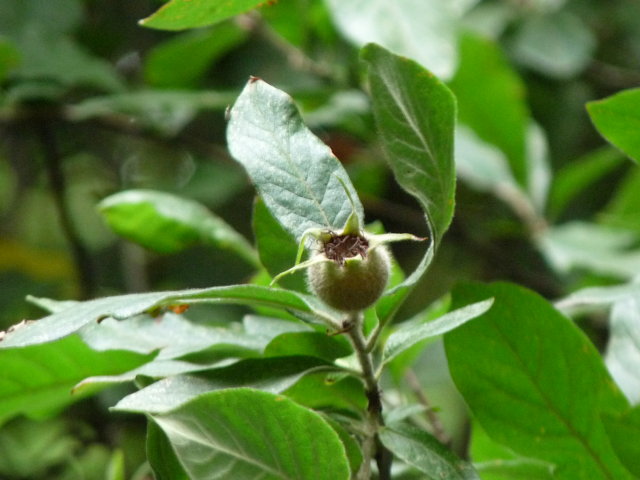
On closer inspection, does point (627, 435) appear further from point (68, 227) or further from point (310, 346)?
point (68, 227)

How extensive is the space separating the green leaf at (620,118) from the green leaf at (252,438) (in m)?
0.35

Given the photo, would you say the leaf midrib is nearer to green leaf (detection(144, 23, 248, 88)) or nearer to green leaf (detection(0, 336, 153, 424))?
green leaf (detection(0, 336, 153, 424))

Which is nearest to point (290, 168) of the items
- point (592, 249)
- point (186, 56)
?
point (592, 249)

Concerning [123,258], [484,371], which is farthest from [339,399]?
[123,258]

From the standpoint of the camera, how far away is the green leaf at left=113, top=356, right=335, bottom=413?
0.60 metres

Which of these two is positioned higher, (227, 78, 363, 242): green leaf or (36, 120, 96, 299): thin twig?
(227, 78, 363, 242): green leaf

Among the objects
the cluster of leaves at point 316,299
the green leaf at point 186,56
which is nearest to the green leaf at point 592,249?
the cluster of leaves at point 316,299

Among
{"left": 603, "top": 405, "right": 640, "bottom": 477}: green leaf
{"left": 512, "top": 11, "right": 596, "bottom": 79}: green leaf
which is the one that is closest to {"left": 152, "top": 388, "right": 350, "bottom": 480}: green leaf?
{"left": 603, "top": 405, "right": 640, "bottom": 477}: green leaf

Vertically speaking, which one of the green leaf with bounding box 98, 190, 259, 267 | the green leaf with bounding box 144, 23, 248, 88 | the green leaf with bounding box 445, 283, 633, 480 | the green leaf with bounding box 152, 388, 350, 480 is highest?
the green leaf with bounding box 152, 388, 350, 480

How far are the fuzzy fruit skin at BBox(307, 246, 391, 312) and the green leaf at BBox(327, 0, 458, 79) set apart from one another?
2.48ft

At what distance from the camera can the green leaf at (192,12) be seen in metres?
0.65

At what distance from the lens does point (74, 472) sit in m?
1.41

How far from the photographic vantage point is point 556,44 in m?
2.12

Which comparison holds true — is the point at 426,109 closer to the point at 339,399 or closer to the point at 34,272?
the point at 339,399
